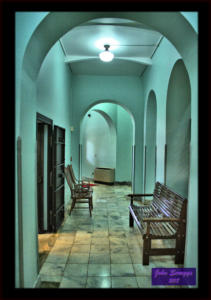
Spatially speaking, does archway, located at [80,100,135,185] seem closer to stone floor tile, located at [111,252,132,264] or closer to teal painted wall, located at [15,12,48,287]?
stone floor tile, located at [111,252,132,264]

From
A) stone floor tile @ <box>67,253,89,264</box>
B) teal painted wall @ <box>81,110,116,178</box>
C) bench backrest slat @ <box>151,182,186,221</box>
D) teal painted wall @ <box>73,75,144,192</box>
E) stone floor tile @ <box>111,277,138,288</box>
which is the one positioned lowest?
stone floor tile @ <box>67,253,89,264</box>

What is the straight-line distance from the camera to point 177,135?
180 inches

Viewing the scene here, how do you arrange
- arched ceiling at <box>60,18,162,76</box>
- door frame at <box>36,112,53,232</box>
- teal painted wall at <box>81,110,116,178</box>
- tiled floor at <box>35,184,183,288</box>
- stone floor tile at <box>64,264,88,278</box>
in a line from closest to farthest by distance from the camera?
tiled floor at <box>35,184,183,288</box>, stone floor tile at <box>64,264,88,278</box>, door frame at <box>36,112,53,232</box>, arched ceiling at <box>60,18,162,76</box>, teal painted wall at <box>81,110,116,178</box>

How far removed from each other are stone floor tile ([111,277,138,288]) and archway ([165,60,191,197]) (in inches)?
87.0

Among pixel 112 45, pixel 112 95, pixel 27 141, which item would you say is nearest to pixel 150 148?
pixel 112 95

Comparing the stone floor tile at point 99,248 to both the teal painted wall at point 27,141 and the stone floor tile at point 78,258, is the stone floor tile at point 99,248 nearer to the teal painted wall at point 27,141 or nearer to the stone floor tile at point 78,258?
the stone floor tile at point 78,258

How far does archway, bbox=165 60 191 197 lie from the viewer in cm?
452

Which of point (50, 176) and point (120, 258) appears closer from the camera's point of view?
point (120, 258)

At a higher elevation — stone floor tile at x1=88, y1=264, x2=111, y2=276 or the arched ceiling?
the arched ceiling

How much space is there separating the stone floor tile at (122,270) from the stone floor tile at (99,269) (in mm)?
69

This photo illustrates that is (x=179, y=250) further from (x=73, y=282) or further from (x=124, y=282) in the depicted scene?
(x=73, y=282)

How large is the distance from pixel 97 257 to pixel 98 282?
68 cm

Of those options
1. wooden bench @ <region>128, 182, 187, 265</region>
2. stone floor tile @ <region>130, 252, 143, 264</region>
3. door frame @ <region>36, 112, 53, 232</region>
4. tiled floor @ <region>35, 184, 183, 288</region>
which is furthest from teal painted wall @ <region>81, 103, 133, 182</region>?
stone floor tile @ <region>130, 252, 143, 264</region>
